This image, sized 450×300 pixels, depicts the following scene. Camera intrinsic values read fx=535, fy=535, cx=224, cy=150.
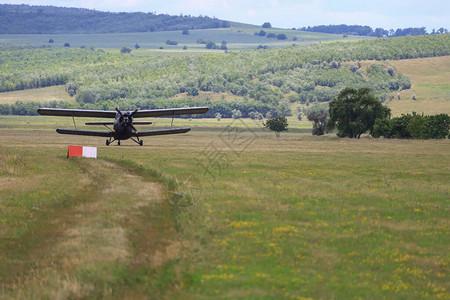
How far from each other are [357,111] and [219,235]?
74.8 metres

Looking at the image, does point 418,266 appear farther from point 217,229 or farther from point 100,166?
point 100,166

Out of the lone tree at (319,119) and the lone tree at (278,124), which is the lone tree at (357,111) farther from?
the lone tree at (278,124)

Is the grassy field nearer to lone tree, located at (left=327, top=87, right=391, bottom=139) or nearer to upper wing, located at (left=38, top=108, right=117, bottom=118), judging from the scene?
upper wing, located at (left=38, top=108, right=117, bottom=118)

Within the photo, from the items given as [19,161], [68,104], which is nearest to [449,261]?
[19,161]

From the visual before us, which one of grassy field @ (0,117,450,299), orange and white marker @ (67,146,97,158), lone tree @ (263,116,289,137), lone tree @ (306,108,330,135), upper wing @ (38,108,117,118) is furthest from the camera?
lone tree @ (263,116,289,137)

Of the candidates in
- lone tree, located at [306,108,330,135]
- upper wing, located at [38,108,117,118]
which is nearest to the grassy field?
upper wing, located at [38,108,117,118]

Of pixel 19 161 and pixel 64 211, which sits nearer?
pixel 64 211

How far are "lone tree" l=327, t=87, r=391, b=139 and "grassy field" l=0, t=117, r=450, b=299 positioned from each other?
182 feet

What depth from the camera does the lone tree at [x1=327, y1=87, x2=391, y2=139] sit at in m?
89.9

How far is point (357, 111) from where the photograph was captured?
90.5 metres

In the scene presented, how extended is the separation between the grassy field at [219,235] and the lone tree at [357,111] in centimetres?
5535

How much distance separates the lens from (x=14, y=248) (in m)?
18.0

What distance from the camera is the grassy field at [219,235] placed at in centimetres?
1494

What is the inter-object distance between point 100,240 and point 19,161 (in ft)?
77.4
